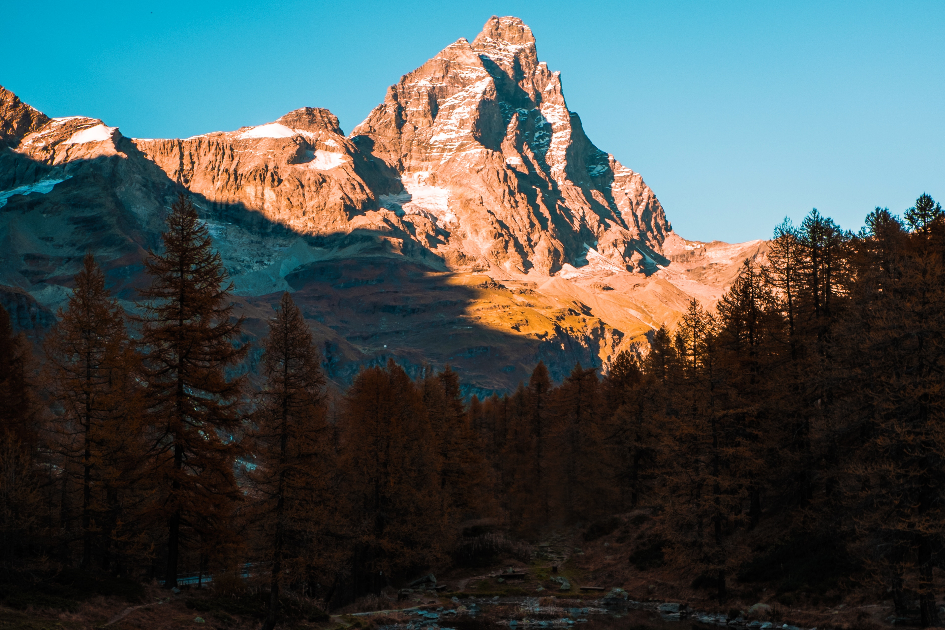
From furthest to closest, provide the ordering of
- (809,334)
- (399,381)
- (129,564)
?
(399,381) < (809,334) < (129,564)

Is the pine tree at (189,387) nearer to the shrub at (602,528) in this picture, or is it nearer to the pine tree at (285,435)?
the pine tree at (285,435)

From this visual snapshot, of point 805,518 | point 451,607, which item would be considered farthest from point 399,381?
point 805,518

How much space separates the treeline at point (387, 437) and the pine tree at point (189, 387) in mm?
95

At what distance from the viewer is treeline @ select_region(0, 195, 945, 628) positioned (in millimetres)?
25406

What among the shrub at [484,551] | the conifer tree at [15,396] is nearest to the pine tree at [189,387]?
the conifer tree at [15,396]

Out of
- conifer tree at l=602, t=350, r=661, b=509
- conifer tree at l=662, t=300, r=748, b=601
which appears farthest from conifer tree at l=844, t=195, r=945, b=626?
conifer tree at l=602, t=350, r=661, b=509

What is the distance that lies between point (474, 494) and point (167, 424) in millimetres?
37432

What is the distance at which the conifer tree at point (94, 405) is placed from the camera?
92.8 ft

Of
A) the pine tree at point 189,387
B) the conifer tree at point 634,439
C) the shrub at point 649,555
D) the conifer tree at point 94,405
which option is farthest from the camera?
the conifer tree at point 634,439

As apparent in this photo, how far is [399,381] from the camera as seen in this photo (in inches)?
1940

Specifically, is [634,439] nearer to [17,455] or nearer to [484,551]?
[484,551]

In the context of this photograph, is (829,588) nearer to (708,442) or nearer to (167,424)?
(708,442)

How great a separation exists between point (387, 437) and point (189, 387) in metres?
16.3

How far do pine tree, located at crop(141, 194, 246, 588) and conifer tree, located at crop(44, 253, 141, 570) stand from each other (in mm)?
1389
